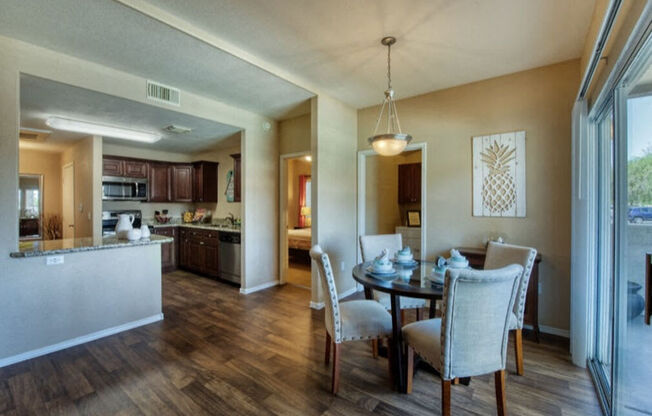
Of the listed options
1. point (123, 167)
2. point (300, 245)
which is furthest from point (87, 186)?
point (300, 245)

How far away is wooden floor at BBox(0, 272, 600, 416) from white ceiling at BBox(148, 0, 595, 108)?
9.14 ft

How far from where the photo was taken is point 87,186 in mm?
4922

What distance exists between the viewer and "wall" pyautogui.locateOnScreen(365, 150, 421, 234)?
490 cm

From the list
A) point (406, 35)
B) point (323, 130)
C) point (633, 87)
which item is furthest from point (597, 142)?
point (323, 130)

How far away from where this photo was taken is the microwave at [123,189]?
210 inches

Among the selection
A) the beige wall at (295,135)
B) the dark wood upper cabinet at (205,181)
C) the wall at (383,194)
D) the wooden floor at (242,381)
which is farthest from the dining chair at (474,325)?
the dark wood upper cabinet at (205,181)

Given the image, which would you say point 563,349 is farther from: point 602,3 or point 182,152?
point 182,152

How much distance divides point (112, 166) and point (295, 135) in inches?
140

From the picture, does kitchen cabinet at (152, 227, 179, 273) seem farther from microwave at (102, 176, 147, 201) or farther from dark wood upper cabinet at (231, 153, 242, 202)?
dark wood upper cabinet at (231, 153, 242, 202)

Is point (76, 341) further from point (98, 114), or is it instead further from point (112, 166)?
point (112, 166)

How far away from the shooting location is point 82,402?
→ 1987mm

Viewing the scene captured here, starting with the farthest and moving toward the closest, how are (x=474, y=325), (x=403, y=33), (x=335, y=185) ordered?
(x=335, y=185) < (x=403, y=33) < (x=474, y=325)

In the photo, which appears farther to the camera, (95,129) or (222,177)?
(222,177)

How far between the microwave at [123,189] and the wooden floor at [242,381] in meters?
3.35
